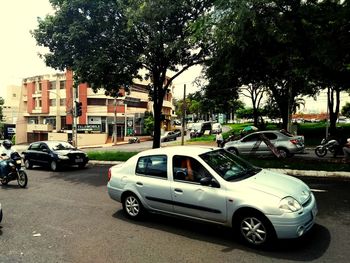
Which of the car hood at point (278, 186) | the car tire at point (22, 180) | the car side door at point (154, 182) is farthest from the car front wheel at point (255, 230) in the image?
the car tire at point (22, 180)

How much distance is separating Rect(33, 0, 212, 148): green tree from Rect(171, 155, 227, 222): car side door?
31.2ft

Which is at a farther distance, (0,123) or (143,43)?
(0,123)

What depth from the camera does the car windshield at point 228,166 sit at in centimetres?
621

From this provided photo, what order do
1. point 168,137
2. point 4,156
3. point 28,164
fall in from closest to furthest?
point 4,156
point 28,164
point 168,137

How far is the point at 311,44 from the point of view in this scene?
37.3 ft

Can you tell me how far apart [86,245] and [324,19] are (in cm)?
967

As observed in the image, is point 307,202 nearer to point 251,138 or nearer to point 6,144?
point 6,144

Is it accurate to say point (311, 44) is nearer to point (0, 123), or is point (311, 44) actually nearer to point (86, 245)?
point (86, 245)

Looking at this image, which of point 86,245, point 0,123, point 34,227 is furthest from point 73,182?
point 0,123

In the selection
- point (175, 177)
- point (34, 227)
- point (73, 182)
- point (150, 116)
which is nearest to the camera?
point (175, 177)

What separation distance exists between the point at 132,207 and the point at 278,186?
10.2 ft

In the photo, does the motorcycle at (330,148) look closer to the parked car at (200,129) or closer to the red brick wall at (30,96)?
the parked car at (200,129)

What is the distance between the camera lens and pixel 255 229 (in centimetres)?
549

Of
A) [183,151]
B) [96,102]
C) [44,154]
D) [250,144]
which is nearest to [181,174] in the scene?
[183,151]
